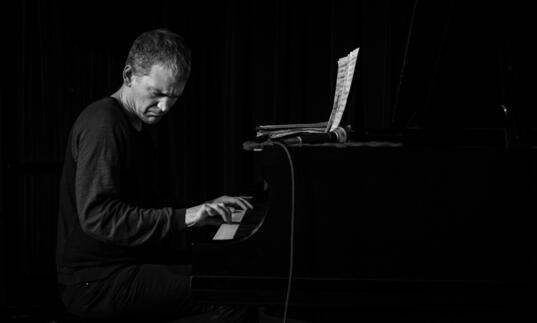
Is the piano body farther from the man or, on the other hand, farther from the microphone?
the man

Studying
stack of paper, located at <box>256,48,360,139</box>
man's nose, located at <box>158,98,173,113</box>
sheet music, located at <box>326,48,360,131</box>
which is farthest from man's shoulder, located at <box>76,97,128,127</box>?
sheet music, located at <box>326,48,360,131</box>

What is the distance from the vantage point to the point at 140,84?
1890mm

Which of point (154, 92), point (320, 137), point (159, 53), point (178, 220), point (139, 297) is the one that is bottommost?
point (139, 297)

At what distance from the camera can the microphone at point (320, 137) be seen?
5.24ft

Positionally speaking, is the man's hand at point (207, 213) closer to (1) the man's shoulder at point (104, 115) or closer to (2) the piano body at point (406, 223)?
(2) the piano body at point (406, 223)

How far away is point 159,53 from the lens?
186 centimetres

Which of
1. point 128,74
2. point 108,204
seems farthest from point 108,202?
point 128,74

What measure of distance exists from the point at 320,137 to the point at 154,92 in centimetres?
53

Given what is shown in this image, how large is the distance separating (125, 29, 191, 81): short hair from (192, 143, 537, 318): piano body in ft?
1.75

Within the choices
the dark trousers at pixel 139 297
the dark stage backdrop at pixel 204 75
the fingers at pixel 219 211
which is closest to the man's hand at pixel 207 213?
the fingers at pixel 219 211

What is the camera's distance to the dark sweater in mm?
1722

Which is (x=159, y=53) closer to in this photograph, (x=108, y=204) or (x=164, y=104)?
(x=164, y=104)

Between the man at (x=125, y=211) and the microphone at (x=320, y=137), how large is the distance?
0.92ft

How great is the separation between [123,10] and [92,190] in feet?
7.08
